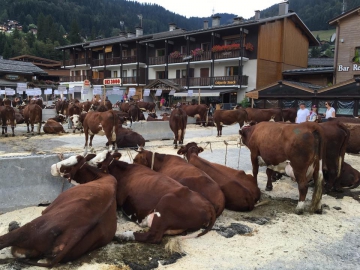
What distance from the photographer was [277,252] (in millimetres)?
4109

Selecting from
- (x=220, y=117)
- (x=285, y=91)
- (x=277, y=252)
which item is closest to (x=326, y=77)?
(x=285, y=91)

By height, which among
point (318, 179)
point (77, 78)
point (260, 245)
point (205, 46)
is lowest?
point (260, 245)

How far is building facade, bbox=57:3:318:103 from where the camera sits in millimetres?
31500

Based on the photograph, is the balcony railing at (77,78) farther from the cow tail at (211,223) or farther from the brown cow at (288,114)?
the cow tail at (211,223)

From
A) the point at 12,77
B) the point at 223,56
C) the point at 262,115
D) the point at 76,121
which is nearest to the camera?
the point at 76,121

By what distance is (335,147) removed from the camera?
6.69 m

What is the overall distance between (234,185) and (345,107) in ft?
54.5

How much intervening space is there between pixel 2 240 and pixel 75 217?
0.79 m

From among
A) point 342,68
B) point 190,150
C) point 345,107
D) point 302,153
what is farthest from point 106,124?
point 342,68

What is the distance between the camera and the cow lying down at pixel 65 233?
11.5 feet

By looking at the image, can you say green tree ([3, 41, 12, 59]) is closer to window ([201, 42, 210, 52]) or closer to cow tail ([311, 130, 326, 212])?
window ([201, 42, 210, 52])

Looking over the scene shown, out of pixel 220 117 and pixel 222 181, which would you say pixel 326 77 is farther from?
pixel 222 181

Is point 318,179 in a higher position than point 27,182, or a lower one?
higher

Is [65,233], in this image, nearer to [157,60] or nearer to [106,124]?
[106,124]
